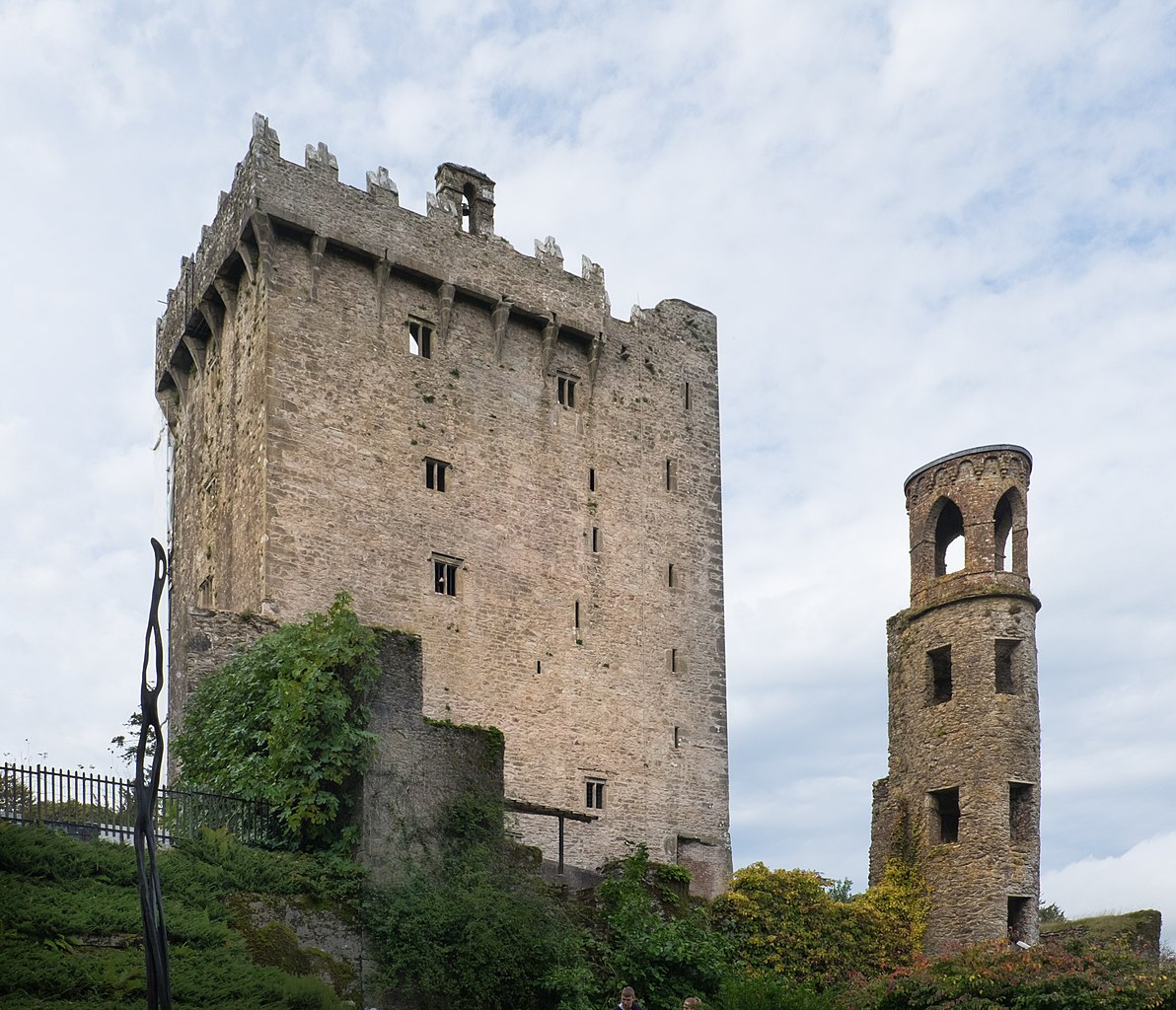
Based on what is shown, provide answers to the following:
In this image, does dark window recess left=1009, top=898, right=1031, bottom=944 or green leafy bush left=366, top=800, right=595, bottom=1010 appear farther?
dark window recess left=1009, top=898, right=1031, bottom=944

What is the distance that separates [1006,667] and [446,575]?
1001cm

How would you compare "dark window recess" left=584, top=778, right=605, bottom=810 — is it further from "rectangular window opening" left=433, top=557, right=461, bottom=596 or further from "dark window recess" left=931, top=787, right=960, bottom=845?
"dark window recess" left=931, top=787, right=960, bottom=845

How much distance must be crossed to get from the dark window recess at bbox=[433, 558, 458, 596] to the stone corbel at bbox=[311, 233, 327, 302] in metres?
5.14

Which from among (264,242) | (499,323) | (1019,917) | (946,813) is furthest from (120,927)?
(946,813)

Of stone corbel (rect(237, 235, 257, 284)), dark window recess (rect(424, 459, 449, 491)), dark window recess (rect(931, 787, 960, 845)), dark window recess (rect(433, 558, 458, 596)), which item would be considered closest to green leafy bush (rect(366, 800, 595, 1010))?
dark window recess (rect(433, 558, 458, 596))

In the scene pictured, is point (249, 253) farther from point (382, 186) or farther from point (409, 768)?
point (409, 768)

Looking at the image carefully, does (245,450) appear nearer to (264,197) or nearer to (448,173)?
(264,197)

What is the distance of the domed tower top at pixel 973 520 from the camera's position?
28.5 meters

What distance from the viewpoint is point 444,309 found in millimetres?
29141

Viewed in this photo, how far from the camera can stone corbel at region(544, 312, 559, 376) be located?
3048 centimetres

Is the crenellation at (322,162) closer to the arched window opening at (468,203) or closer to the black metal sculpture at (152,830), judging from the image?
the arched window opening at (468,203)

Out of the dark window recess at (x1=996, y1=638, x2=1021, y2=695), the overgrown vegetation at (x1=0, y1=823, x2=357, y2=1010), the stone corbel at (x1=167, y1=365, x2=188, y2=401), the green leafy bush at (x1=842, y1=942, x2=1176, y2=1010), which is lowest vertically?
the green leafy bush at (x1=842, y1=942, x2=1176, y2=1010)

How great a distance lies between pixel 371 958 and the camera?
18.2m

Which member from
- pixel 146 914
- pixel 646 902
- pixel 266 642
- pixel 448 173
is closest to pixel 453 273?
pixel 448 173
